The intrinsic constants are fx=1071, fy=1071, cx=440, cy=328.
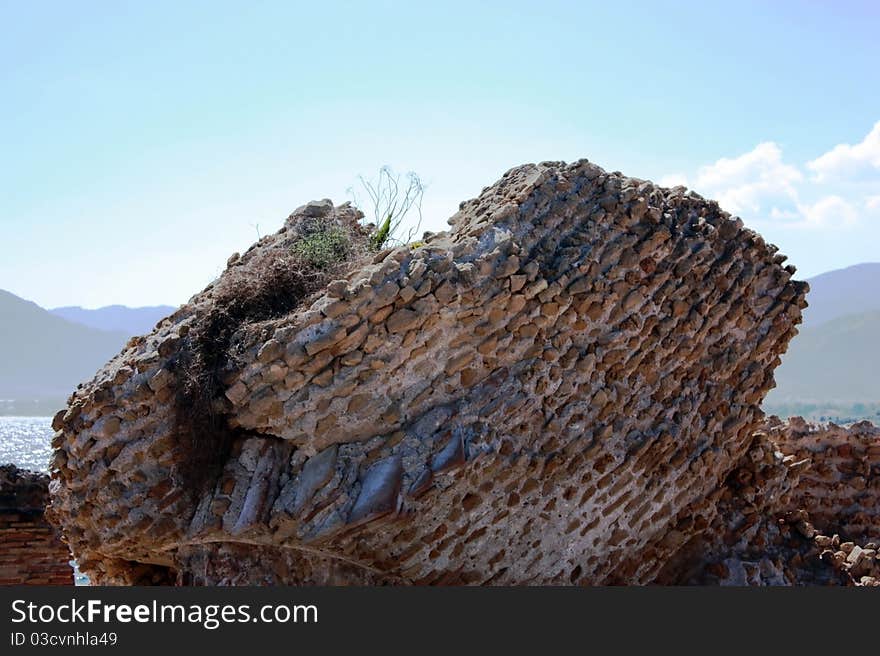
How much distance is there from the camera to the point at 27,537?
9750 millimetres

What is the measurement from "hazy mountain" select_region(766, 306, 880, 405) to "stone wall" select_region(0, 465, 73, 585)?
12338cm

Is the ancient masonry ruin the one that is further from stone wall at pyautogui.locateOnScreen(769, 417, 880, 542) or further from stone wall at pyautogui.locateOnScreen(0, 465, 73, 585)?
stone wall at pyautogui.locateOnScreen(0, 465, 73, 585)

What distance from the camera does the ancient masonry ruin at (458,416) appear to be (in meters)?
6.01

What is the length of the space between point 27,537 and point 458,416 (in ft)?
17.9

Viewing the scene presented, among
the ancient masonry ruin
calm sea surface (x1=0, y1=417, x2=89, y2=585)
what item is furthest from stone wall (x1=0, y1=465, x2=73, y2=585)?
calm sea surface (x1=0, y1=417, x2=89, y2=585)

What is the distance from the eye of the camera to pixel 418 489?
233 inches

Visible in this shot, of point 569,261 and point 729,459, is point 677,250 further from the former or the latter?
point 729,459

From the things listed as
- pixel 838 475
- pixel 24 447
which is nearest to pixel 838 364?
pixel 24 447

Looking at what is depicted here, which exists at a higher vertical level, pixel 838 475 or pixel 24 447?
pixel 24 447

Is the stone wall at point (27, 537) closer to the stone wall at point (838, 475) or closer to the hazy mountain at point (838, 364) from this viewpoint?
the stone wall at point (838, 475)

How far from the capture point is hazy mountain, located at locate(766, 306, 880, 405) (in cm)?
13325

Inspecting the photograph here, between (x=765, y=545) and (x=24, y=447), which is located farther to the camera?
(x=24, y=447)

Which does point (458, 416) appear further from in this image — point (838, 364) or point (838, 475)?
point (838, 364)

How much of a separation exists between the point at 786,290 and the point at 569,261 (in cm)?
201
